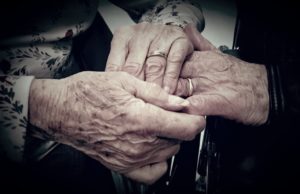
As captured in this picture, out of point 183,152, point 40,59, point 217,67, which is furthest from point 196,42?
point 40,59

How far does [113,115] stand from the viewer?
73 centimetres

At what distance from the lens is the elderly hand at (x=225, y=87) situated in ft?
2.63

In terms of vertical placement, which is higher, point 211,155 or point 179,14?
point 179,14

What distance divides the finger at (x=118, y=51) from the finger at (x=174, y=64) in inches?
6.5

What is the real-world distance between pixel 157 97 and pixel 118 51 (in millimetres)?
265

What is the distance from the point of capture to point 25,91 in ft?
2.49

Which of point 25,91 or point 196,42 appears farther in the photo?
point 196,42

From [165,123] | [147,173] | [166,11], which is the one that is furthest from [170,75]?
[166,11]

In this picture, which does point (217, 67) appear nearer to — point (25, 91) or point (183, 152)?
point (183, 152)

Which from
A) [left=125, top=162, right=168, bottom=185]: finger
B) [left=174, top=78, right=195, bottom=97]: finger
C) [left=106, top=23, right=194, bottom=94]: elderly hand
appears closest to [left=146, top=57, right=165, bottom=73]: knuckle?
[left=106, top=23, right=194, bottom=94]: elderly hand

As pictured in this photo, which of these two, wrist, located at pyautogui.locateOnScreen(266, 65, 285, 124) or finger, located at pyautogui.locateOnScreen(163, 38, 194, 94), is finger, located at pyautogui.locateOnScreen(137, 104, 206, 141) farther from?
wrist, located at pyautogui.locateOnScreen(266, 65, 285, 124)

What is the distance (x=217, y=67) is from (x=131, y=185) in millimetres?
560

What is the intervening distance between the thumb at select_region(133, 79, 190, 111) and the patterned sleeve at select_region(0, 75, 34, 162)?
346 millimetres

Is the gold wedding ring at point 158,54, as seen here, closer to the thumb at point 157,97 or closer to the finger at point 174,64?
the finger at point 174,64
